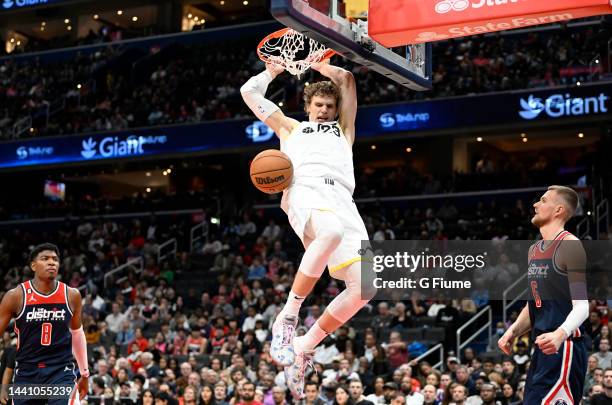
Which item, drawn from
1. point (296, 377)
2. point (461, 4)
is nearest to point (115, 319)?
point (296, 377)

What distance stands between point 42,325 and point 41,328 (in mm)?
28

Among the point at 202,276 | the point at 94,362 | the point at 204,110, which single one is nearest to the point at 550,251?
the point at 94,362

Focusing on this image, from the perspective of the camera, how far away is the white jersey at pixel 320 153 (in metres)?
7.02

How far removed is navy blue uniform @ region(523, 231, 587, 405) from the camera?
6586 millimetres

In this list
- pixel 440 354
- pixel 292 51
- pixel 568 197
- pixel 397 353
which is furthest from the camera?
pixel 440 354

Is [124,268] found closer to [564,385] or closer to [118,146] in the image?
[118,146]

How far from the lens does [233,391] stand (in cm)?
1540

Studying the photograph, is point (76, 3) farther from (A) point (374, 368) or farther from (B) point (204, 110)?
(A) point (374, 368)

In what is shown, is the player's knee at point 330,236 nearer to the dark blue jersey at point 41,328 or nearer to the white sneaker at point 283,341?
the white sneaker at point 283,341

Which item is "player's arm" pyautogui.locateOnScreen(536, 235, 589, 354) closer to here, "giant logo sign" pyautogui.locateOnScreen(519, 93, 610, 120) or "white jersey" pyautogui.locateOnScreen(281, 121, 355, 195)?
"white jersey" pyautogui.locateOnScreen(281, 121, 355, 195)

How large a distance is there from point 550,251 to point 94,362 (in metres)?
13.9

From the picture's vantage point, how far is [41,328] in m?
8.50

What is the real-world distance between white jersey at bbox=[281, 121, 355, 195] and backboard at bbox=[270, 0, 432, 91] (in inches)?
26.7

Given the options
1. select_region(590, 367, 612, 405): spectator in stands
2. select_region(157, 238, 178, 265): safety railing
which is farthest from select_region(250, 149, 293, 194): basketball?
select_region(157, 238, 178, 265): safety railing
